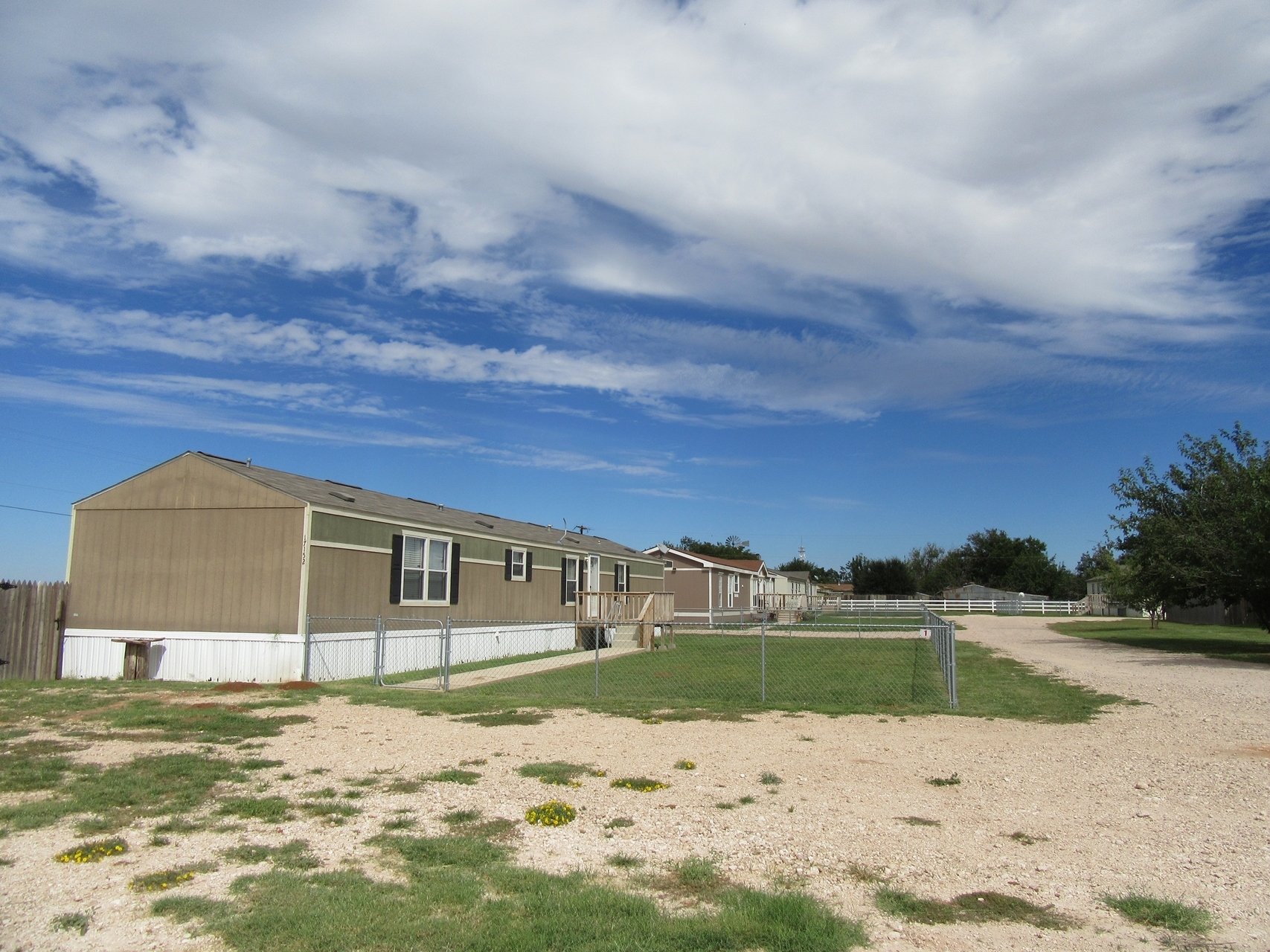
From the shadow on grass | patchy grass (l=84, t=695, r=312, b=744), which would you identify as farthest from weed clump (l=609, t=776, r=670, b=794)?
patchy grass (l=84, t=695, r=312, b=744)

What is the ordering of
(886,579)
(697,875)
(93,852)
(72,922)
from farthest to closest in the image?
(886,579) < (93,852) < (697,875) < (72,922)

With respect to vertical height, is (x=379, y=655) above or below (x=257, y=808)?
above

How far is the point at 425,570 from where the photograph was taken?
59.9ft

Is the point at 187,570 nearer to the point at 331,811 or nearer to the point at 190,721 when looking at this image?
the point at 190,721

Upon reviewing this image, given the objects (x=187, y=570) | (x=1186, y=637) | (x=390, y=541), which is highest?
(x=390, y=541)

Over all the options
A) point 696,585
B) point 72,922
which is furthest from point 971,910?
point 696,585

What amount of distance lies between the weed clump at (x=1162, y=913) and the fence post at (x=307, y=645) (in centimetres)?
1268

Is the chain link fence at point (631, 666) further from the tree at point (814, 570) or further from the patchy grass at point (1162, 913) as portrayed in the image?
the tree at point (814, 570)

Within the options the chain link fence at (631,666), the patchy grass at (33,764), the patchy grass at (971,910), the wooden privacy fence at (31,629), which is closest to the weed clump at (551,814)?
the patchy grass at (971,910)

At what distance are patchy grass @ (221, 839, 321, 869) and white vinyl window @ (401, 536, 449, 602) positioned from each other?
12.1 m

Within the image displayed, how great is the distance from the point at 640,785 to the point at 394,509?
479 inches

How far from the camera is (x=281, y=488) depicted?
15.0 m

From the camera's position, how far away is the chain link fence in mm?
12578

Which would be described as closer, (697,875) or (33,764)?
(697,875)
